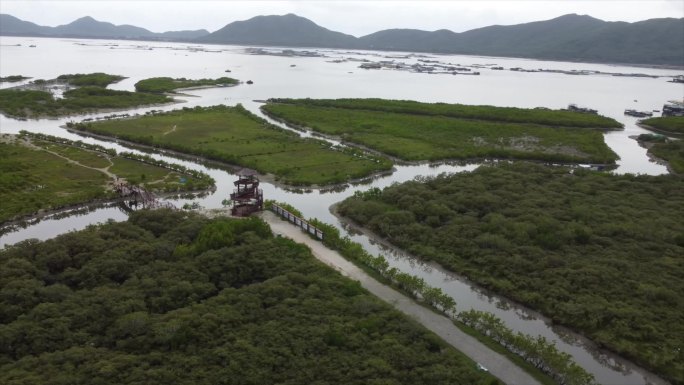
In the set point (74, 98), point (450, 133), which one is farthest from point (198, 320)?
point (74, 98)

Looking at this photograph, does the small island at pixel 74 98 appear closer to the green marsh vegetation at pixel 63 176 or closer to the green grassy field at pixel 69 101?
the green grassy field at pixel 69 101

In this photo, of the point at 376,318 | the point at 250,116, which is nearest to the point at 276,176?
the point at 376,318

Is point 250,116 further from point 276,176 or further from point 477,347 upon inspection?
point 477,347

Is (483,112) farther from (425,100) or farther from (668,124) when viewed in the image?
(668,124)

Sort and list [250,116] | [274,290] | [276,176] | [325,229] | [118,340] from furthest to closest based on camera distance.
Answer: [250,116] → [276,176] → [325,229] → [274,290] → [118,340]

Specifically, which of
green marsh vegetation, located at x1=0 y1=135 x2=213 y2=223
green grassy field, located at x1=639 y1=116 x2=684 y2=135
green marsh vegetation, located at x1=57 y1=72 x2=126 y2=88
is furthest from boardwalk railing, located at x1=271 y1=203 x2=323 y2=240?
green marsh vegetation, located at x1=57 y1=72 x2=126 y2=88
